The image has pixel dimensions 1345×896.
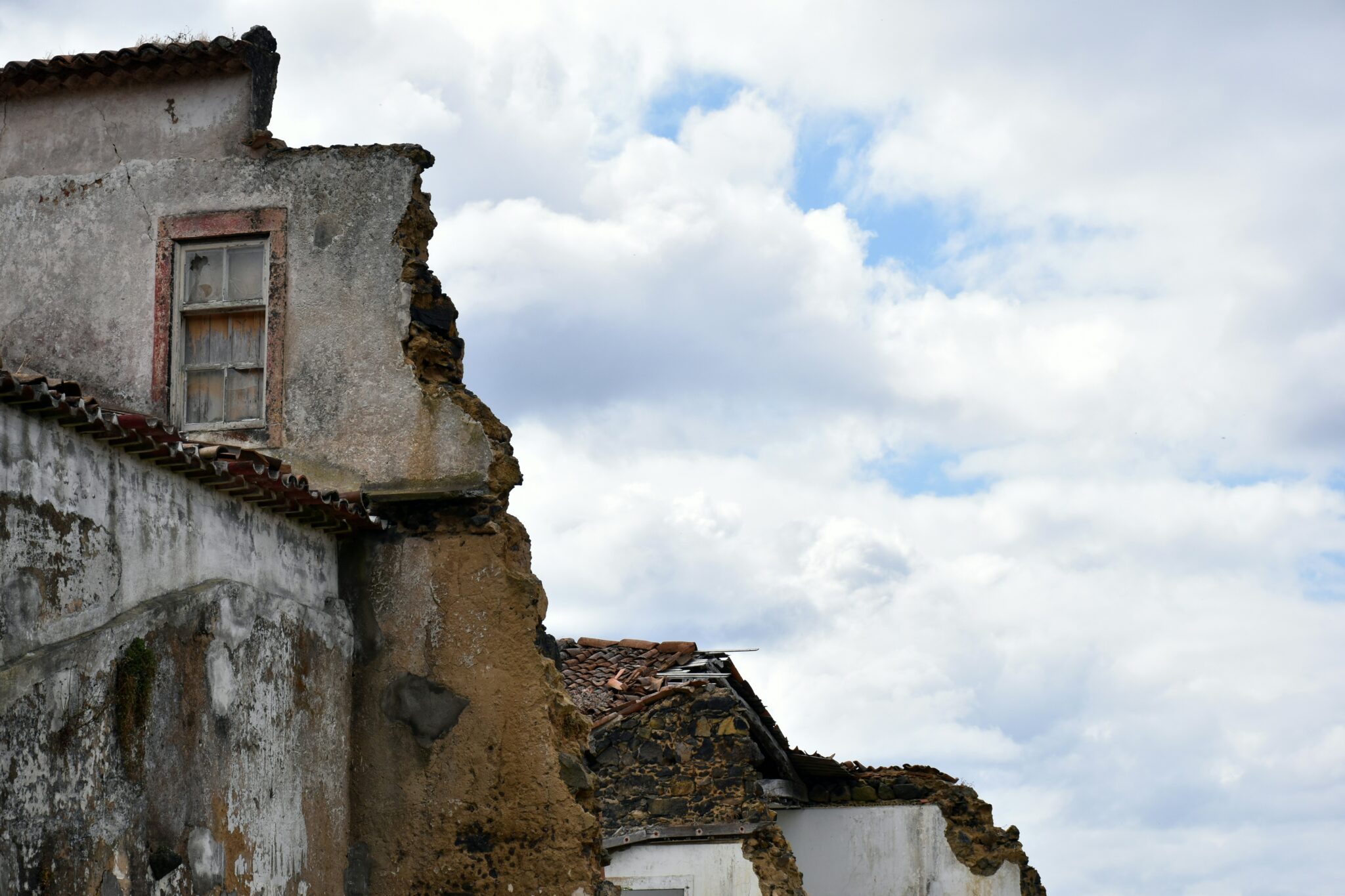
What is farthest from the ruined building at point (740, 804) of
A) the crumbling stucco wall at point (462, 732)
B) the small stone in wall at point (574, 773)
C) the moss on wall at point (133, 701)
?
the moss on wall at point (133, 701)

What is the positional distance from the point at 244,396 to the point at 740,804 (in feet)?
22.0

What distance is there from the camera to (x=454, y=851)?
9.04m

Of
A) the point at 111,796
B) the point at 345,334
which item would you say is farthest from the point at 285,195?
the point at 111,796

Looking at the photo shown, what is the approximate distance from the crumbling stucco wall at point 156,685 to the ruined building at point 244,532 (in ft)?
0.05

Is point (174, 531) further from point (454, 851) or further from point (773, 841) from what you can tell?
point (773, 841)

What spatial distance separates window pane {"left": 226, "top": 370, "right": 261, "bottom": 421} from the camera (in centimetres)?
1006

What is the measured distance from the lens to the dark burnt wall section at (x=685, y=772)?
14.6 m

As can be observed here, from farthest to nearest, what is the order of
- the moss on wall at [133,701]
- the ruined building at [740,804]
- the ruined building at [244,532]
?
1. the ruined building at [740,804]
2. the moss on wall at [133,701]
3. the ruined building at [244,532]

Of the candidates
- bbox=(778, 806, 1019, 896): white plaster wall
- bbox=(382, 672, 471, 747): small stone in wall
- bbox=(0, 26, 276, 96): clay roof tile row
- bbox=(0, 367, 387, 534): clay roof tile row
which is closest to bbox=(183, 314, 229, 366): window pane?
bbox=(0, 367, 387, 534): clay roof tile row

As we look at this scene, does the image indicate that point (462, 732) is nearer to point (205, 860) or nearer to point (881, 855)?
point (205, 860)

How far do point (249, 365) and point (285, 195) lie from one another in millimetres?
1166

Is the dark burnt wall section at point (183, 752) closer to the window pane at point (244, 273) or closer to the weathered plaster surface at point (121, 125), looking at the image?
the window pane at point (244, 273)

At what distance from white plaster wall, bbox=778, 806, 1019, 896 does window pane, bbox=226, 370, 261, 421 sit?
8966 millimetres

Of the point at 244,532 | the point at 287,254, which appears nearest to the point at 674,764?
the point at 287,254
